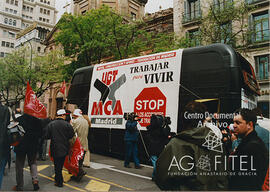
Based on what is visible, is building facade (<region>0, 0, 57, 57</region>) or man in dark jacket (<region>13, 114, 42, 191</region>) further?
building facade (<region>0, 0, 57, 57</region>)

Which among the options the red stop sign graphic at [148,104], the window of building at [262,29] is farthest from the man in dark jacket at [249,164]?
the window of building at [262,29]

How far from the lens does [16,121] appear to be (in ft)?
16.6

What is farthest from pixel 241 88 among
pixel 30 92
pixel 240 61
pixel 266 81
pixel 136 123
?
pixel 266 81

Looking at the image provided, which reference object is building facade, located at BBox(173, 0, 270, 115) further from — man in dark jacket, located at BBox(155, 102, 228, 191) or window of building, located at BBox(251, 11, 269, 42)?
man in dark jacket, located at BBox(155, 102, 228, 191)

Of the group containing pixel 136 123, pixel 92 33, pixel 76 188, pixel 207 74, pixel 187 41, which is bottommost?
pixel 76 188

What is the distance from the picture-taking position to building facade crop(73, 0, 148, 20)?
32.8m

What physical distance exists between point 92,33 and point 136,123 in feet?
43.0

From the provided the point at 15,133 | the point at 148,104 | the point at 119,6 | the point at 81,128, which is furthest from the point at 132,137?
the point at 119,6

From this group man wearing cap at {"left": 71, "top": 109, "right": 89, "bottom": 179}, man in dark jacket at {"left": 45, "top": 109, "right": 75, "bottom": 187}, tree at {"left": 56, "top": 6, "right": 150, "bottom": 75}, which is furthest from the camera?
tree at {"left": 56, "top": 6, "right": 150, "bottom": 75}

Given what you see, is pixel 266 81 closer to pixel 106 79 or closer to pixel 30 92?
pixel 106 79

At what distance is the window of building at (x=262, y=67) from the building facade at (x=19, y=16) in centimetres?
6155

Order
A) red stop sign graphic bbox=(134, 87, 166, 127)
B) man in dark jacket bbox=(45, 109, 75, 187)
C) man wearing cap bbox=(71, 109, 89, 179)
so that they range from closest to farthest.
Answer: man in dark jacket bbox=(45, 109, 75, 187)
man wearing cap bbox=(71, 109, 89, 179)
red stop sign graphic bbox=(134, 87, 166, 127)

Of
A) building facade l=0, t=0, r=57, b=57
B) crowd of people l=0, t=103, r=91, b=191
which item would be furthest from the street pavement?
building facade l=0, t=0, r=57, b=57

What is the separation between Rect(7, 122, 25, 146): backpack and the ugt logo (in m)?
4.06
